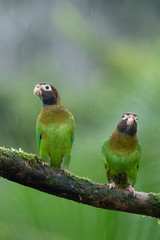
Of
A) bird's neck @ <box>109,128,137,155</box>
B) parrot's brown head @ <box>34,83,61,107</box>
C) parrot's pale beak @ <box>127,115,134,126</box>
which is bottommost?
bird's neck @ <box>109,128,137,155</box>

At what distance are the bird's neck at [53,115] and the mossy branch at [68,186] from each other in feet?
3.57

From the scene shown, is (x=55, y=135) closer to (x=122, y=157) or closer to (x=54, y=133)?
(x=54, y=133)

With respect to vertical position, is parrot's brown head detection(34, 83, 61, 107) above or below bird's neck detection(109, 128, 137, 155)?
above

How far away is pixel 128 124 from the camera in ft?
20.3

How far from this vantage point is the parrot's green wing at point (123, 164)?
6172mm

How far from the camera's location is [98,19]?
20.2m

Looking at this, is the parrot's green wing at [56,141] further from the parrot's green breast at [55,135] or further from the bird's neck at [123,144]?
the bird's neck at [123,144]

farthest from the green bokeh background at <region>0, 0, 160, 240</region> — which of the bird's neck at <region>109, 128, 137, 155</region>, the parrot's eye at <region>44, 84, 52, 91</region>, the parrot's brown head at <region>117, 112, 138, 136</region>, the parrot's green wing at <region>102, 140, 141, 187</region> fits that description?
the parrot's eye at <region>44, 84, 52, 91</region>

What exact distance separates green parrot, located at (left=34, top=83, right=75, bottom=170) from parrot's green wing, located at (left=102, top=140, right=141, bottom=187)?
58cm

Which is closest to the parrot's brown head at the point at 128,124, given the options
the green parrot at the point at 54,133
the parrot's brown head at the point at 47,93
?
the green parrot at the point at 54,133

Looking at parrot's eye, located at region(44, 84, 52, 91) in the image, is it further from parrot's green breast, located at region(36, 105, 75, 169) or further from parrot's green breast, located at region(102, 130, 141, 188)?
parrot's green breast, located at region(102, 130, 141, 188)

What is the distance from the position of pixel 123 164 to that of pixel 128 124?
1.87 feet

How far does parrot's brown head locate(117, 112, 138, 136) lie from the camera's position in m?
6.07

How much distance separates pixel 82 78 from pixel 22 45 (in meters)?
3.14
